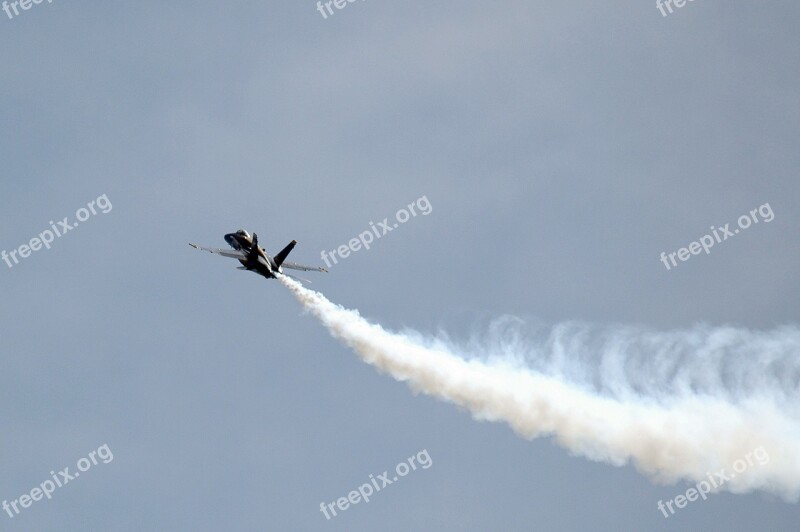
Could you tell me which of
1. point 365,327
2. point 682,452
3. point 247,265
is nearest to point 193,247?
point 247,265

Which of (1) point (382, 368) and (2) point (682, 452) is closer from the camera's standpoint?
(2) point (682, 452)

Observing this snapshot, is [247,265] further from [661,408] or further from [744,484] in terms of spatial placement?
[744,484]

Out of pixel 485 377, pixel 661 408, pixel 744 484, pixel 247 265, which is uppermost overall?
pixel 247 265

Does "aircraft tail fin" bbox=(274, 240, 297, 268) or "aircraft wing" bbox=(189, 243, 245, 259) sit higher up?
"aircraft wing" bbox=(189, 243, 245, 259)

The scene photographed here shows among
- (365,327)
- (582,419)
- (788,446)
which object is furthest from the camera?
(365,327)

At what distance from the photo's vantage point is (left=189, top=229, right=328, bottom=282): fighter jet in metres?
116

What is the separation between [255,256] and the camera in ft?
380

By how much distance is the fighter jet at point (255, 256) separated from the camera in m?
116

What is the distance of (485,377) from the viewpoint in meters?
112

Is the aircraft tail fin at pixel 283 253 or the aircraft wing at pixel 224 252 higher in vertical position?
the aircraft wing at pixel 224 252

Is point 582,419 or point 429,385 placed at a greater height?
point 429,385

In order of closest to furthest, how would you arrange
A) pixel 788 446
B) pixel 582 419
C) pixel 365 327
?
pixel 788 446, pixel 582 419, pixel 365 327

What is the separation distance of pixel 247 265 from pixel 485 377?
69.4 feet

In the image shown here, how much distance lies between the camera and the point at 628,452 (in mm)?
106188
